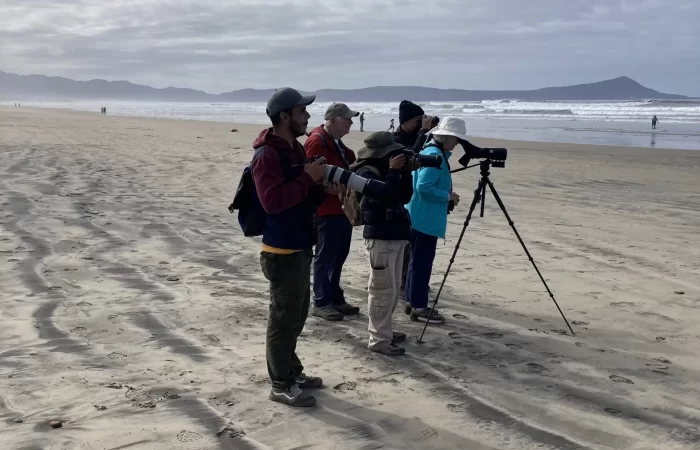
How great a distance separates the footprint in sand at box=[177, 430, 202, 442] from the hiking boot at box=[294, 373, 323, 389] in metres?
0.81

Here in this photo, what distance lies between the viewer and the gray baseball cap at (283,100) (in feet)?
12.1

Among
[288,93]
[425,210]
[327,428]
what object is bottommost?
[327,428]

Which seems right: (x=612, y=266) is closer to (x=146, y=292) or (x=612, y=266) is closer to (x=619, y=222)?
(x=619, y=222)

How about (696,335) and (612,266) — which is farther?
(612,266)

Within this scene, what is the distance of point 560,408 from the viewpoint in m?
3.90

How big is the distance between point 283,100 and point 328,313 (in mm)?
2326

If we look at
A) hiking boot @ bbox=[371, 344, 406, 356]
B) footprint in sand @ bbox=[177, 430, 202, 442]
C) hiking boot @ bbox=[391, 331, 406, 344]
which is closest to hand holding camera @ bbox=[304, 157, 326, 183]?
footprint in sand @ bbox=[177, 430, 202, 442]

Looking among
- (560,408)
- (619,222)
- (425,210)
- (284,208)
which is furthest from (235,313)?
(619,222)

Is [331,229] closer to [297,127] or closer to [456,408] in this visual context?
[297,127]

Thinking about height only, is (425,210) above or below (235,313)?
above

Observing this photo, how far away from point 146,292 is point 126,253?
1503mm

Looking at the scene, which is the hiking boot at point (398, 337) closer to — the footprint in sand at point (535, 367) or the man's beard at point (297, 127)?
the footprint in sand at point (535, 367)

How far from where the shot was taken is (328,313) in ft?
18.0

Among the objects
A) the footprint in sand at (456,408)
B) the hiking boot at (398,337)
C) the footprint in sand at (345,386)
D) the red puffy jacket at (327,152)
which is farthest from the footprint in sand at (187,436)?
the red puffy jacket at (327,152)
